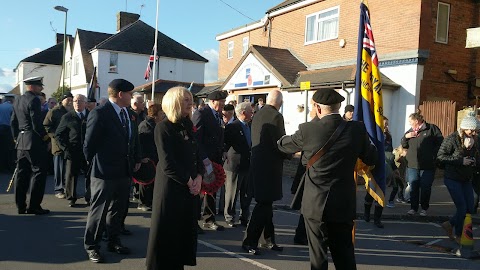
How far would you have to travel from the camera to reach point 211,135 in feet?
23.9

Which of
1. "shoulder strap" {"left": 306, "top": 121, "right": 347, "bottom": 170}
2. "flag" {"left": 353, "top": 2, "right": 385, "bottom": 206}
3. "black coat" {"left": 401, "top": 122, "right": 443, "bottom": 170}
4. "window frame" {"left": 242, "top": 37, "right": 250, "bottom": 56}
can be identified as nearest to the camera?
"shoulder strap" {"left": 306, "top": 121, "right": 347, "bottom": 170}

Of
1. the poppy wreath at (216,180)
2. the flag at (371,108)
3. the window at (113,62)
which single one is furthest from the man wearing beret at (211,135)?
the window at (113,62)

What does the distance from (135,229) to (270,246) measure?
2264 mm

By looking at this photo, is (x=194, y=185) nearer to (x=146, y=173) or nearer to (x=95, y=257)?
(x=95, y=257)

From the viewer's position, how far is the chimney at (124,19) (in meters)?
47.8

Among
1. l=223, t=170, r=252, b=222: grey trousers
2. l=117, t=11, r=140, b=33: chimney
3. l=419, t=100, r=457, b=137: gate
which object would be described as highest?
l=117, t=11, r=140, b=33: chimney

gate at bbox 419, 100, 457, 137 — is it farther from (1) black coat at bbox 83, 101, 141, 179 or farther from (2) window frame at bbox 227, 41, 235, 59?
(2) window frame at bbox 227, 41, 235, 59

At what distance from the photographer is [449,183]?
685cm

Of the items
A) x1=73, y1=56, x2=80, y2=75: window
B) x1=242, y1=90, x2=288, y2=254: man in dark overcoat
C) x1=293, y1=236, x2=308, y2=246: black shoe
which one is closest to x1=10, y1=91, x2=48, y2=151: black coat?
x1=242, y1=90, x2=288, y2=254: man in dark overcoat

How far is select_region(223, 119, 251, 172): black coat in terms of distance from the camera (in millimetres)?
7469

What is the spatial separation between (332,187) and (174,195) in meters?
1.52

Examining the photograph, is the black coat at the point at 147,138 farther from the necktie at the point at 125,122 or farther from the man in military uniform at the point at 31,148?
the necktie at the point at 125,122

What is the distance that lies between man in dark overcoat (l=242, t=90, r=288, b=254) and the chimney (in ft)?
146

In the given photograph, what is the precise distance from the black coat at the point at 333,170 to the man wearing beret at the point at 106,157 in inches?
92.8
